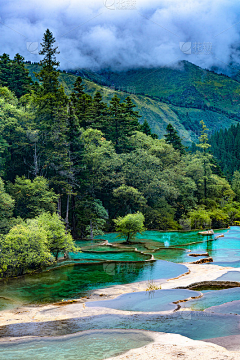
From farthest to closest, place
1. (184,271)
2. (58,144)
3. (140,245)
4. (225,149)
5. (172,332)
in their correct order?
(225,149), (58,144), (140,245), (184,271), (172,332)

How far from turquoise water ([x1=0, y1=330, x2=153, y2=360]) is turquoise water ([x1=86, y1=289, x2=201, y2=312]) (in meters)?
3.46

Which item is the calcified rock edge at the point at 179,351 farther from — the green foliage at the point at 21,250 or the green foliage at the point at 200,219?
the green foliage at the point at 200,219

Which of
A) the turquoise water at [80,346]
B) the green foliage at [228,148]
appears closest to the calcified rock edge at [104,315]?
the turquoise water at [80,346]

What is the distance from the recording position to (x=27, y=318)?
15438 millimetres

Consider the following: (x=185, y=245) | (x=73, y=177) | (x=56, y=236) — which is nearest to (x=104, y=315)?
(x=56, y=236)

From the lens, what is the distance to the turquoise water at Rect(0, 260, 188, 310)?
19.9 meters

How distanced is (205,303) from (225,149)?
120m

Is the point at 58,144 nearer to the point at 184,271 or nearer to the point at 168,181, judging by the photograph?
the point at 168,181

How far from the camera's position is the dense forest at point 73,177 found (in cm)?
3009

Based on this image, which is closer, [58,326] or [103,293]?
[58,326]

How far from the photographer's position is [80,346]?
1221 cm

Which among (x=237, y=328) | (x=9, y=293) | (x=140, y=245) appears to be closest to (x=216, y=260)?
(x=140, y=245)

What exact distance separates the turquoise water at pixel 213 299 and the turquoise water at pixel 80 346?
4.64 meters

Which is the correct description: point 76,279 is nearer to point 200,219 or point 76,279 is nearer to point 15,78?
point 200,219
